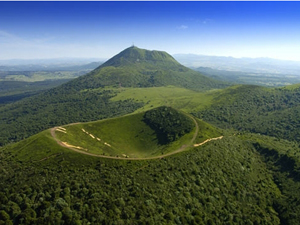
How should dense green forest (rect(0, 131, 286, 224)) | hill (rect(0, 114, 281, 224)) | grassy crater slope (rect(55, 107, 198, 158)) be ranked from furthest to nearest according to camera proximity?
grassy crater slope (rect(55, 107, 198, 158)) → hill (rect(0, 114, 281, 224)) → dense green forest (rect(0, 131, 286, 224))

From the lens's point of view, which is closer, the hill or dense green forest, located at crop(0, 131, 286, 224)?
dense green forest, located at crop(0, 131, 286, 224)

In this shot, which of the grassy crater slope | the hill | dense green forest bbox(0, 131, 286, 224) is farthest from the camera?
the grassy crater slope

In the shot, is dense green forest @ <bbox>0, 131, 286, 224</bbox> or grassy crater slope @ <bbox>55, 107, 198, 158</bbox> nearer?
dense green forest @ <bbox>0, 131, 286, 224</bbox>

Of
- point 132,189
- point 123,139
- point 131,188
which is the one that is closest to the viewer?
point 132,189

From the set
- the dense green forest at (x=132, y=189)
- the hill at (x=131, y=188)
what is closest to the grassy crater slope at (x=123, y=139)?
the hill at (x=131, y=188)

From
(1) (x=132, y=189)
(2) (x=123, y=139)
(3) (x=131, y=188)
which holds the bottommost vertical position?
(2) (x=123, y=139)

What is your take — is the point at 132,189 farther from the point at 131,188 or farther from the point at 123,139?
the point at 123,139

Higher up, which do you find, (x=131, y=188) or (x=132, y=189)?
(x=131, y=188)

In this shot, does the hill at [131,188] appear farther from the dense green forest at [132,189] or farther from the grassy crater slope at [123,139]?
the grassy crater slope at [123,139]

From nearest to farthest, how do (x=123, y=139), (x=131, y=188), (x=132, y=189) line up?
(x=132, y=189)
(x=131, y=188)
(x=123, y=139)

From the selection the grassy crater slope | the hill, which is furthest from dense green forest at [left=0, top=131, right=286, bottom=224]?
the grassy crater slope

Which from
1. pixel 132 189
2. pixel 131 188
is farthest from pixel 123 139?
pixel 132 189

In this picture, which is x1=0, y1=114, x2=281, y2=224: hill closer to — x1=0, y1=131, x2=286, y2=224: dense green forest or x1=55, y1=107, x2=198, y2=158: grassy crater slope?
x1=0, y1=131, x2=286, y2=224: dense green forest
